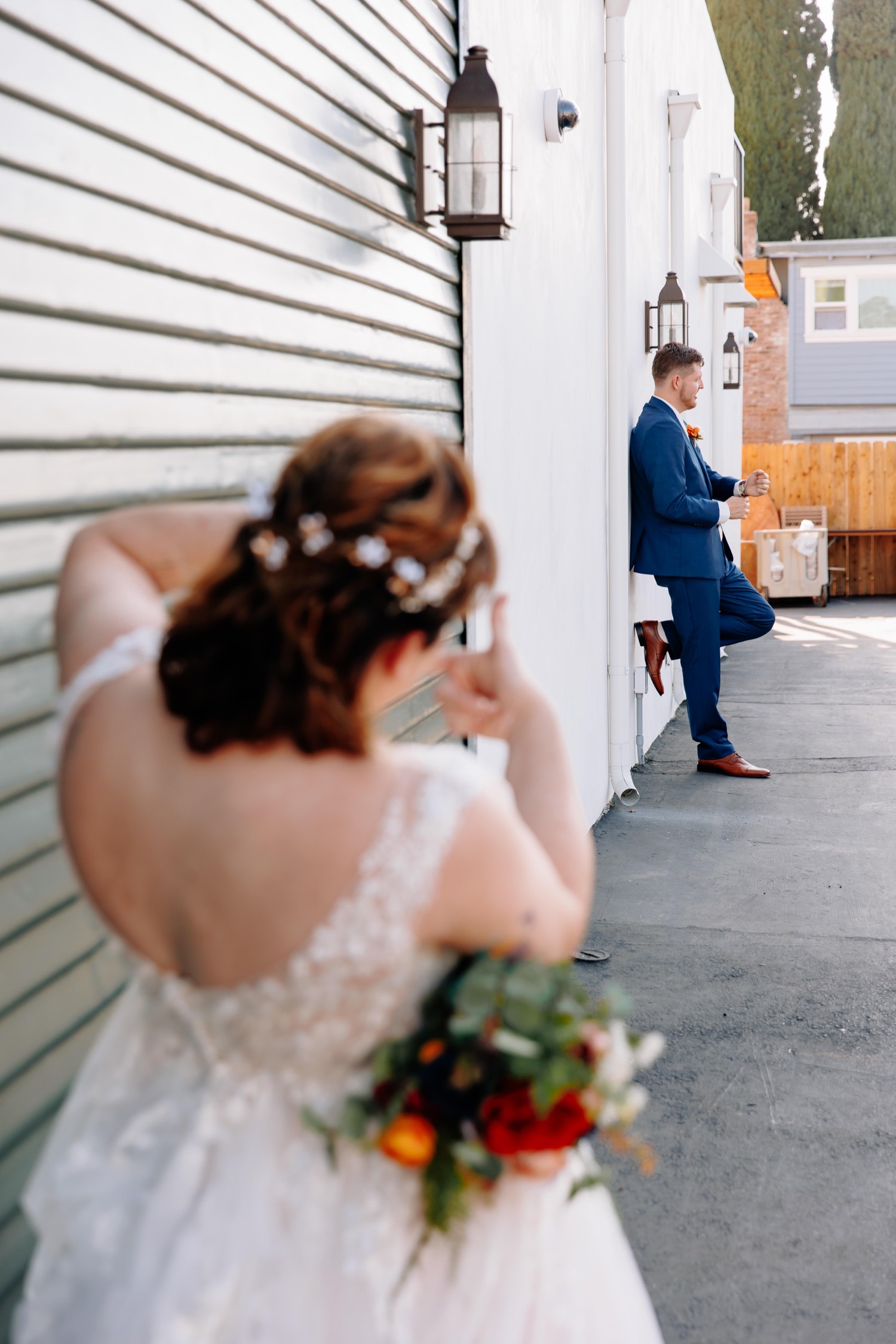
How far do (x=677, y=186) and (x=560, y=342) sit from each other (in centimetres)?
397

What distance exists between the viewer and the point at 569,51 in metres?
5.77

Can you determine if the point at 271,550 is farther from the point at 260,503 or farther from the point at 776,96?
the point at 776,96

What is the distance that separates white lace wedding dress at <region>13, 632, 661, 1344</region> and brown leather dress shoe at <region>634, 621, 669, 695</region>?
6.03 meters

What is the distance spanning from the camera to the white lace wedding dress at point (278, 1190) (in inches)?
52.5

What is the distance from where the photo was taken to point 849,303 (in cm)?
2459

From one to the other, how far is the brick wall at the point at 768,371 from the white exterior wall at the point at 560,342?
58.1 feet

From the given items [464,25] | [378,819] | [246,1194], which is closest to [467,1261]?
[246,1194]

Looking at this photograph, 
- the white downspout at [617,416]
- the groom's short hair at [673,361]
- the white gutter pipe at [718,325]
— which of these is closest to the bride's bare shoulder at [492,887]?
the white downspout at [617,416]

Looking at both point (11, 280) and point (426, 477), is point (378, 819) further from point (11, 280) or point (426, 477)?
point (11, 280)

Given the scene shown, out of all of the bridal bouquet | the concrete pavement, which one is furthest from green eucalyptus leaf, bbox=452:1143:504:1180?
the concrete pavement

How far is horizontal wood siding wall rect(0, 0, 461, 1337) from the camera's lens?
198 cm

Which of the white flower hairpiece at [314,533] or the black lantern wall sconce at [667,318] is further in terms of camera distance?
the black lantern wall sconce at [667,318]

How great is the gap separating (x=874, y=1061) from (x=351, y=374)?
2359 millimetres

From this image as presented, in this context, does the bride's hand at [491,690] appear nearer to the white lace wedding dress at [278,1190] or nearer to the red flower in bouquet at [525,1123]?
the white lace wedding dress at [278,1190]
